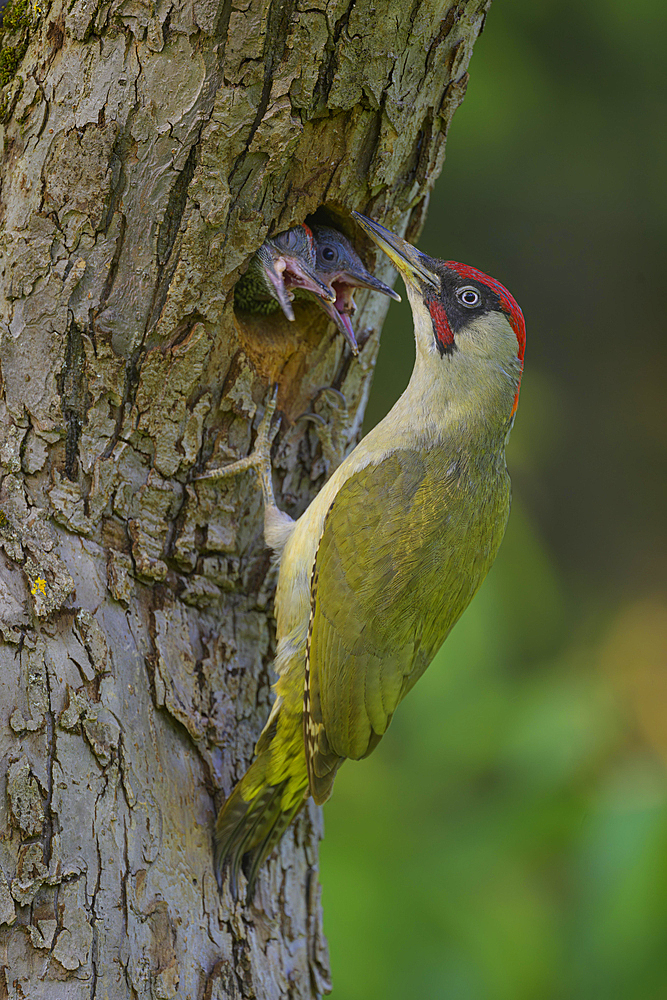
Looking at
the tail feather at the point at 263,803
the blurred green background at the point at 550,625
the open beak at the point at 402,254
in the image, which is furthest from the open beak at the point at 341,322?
the blurred green background at the point at 550,625

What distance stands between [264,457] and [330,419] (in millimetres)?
342

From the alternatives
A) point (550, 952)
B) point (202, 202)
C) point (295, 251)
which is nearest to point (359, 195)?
point (295, 251)

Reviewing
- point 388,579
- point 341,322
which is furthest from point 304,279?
point 388,579

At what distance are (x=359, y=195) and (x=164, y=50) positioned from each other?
2.12 ft

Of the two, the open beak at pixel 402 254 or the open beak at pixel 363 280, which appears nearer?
the open beak at pixel 402 254

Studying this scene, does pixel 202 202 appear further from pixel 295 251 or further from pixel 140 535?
pixel 140 535

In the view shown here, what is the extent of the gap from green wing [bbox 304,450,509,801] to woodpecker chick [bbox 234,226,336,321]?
57 cm

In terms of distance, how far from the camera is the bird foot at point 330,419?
267 cm

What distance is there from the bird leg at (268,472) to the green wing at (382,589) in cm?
20

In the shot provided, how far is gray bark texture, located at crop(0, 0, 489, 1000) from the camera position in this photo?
6.43 feet

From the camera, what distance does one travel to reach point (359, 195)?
2336 millimetres

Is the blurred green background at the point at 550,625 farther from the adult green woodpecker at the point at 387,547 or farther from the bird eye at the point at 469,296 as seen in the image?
the bird eye at the point at 469,296

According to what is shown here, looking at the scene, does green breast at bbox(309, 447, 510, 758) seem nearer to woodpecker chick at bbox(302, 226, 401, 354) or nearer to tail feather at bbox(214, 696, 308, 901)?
tail feather at bbox(214, 696, 308, 901)

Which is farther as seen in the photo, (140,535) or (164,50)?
(140,535)
